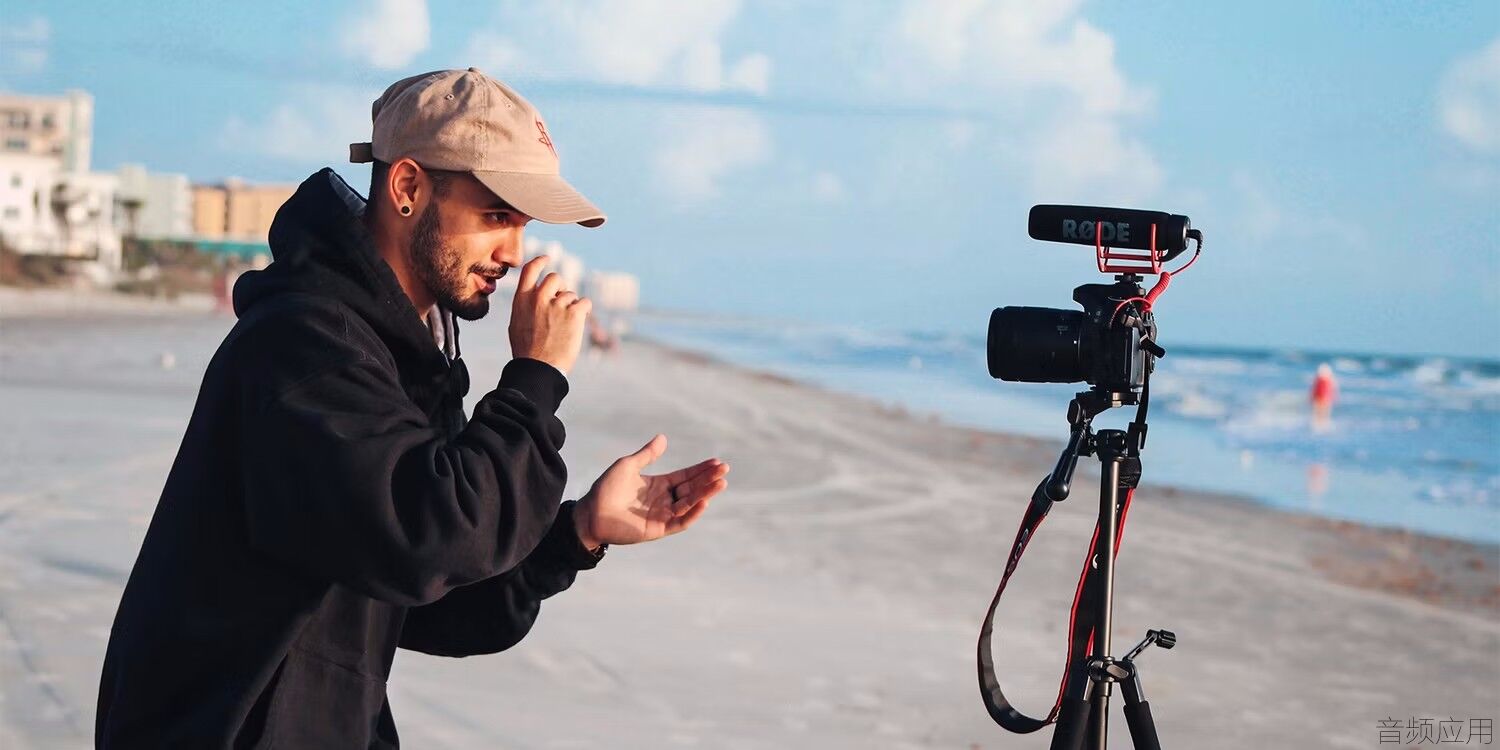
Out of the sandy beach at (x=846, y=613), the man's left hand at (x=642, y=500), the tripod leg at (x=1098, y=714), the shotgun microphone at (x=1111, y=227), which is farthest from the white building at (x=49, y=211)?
the man's left hand at (x=642, y=500)

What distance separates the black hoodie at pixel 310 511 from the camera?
1.66m

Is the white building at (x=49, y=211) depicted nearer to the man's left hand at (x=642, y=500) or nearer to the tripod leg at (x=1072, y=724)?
the tripod leg at (x=1072, y=724)

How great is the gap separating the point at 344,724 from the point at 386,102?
0.79m

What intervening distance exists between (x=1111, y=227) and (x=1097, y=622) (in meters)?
0.72

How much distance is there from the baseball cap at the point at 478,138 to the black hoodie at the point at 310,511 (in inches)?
4.9

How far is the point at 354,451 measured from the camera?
1639mm

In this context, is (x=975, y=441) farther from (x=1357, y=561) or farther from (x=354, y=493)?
(x=354, y=493)

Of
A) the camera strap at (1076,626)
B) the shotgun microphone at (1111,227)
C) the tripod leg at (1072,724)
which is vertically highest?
the shotgun microphone at (1111,227)

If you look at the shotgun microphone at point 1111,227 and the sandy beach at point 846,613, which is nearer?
Result: the shotgun microphone at point 1111,227

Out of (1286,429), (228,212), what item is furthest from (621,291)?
(1286,429)

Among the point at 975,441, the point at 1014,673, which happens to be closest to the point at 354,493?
the point at 1014,673

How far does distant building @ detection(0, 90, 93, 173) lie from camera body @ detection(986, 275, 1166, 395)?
69.1m

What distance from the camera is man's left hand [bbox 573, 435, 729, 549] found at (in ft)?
6.95

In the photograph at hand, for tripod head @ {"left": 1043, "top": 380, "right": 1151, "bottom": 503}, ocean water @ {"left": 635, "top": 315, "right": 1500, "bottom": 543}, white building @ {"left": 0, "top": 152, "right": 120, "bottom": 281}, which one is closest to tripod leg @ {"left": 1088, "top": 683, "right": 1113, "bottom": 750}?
tripod head @ {"left": 1043, "top": 380, "right": 1151, "bottom": 503}
